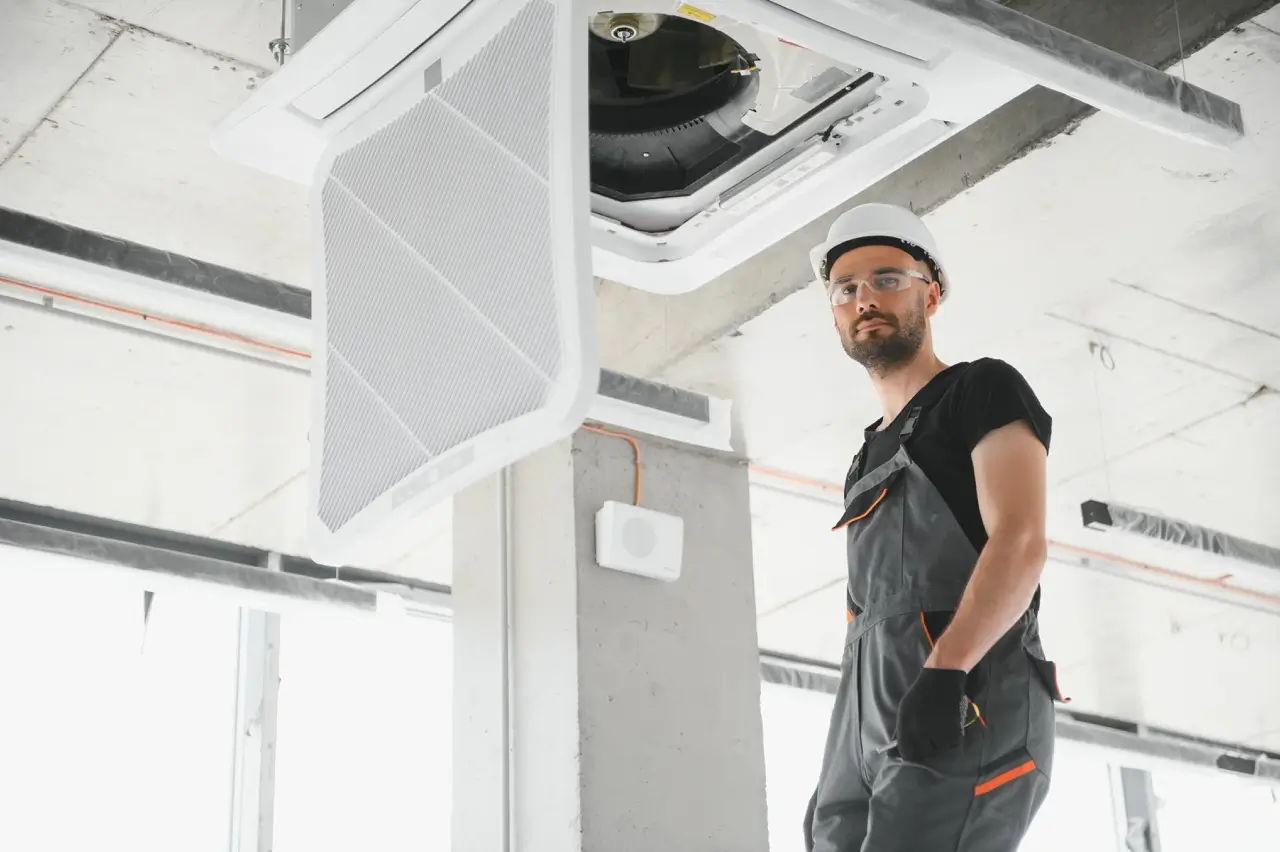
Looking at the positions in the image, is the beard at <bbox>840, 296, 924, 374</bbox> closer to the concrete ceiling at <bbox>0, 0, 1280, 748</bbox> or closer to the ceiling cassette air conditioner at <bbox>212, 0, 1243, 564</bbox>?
the ceiling cassette air conditioner at <bbox>212, 0, 1243, 564</bbox>

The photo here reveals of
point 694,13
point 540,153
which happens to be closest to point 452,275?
point 540,153

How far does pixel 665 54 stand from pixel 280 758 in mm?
3251

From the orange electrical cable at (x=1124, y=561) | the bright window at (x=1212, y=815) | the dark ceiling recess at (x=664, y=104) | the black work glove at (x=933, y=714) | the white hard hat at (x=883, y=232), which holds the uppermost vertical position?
the orange electrical cable at (x=1124, y=561)

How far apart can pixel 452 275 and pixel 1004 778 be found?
900 millimetres

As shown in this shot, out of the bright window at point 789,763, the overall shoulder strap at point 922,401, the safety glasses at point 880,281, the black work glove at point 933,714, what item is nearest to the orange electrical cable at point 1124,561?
the bright window at point 789,763

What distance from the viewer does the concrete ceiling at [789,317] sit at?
9.47 feet

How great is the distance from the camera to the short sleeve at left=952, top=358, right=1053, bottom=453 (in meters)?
2.01

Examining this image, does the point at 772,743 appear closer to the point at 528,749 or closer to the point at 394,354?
the point at 528,749

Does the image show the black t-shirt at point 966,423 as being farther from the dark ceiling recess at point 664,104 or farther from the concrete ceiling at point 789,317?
the concrete ceiling at point 789,317

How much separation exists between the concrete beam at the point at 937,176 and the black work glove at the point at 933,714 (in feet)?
4.15

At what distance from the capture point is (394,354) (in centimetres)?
213

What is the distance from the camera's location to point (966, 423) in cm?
205

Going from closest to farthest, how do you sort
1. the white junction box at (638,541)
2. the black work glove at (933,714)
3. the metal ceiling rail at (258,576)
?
the black work glove at (933,714), the white junction box at (638,541), the metal ceiling rail at (258,576)

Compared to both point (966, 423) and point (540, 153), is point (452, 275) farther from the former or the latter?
point (966, 423)
